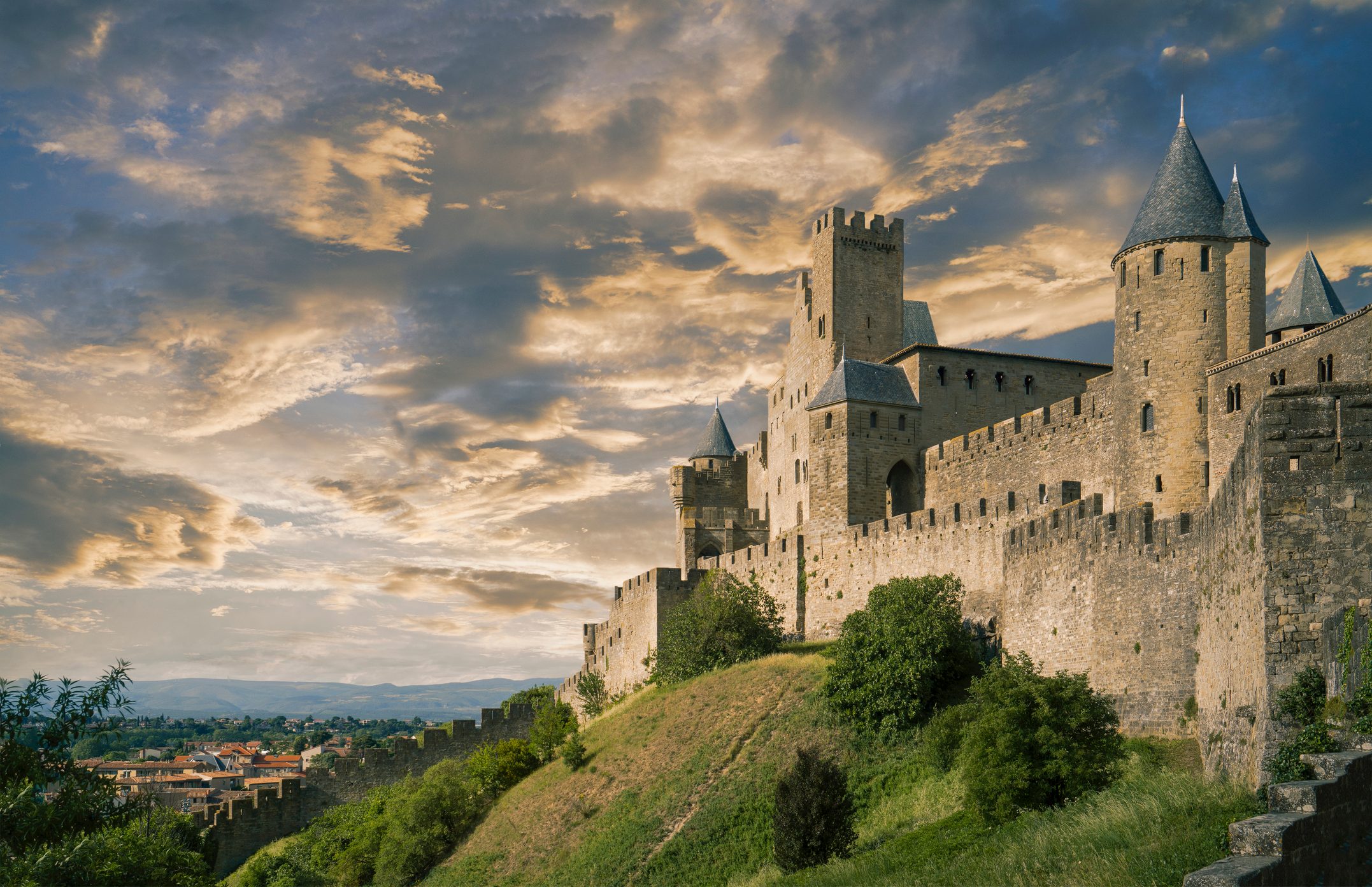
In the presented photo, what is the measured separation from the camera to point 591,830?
38000mm

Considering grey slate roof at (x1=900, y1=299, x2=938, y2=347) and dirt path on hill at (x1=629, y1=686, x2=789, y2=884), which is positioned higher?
grey slate roof at (x1=900, y1=299, x2=938, y2=347)

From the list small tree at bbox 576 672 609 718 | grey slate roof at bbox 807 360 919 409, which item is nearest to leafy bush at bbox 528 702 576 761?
small tree at bbox 576 672 609 718

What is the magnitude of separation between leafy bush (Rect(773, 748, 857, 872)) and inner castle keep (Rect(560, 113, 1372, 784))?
6.72m

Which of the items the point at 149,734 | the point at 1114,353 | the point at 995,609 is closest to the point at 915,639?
the point at 995,609

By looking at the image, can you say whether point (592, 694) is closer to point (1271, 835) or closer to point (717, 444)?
point (717, 444)

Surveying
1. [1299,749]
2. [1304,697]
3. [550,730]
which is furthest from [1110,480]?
[550,730]

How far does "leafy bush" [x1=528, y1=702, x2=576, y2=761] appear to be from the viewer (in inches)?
1984

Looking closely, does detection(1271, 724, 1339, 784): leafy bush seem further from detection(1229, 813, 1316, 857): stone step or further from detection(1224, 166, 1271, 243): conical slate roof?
detection(1224, 166, 1271, 243): conical slate roof

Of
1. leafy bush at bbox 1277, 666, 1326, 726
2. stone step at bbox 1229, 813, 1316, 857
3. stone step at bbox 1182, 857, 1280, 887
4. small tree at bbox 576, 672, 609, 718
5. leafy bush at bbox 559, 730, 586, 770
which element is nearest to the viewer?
stone step at bbox 1182, 857, 1280, 887

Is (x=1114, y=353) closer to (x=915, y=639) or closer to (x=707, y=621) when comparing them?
(x=915, y=639)

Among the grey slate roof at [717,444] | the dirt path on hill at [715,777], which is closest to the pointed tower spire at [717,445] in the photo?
the grey slate roof at [717,444]

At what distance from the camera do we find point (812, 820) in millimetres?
25938

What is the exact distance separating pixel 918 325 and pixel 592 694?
2471 centimetres

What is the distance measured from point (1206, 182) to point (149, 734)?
182411 mm
